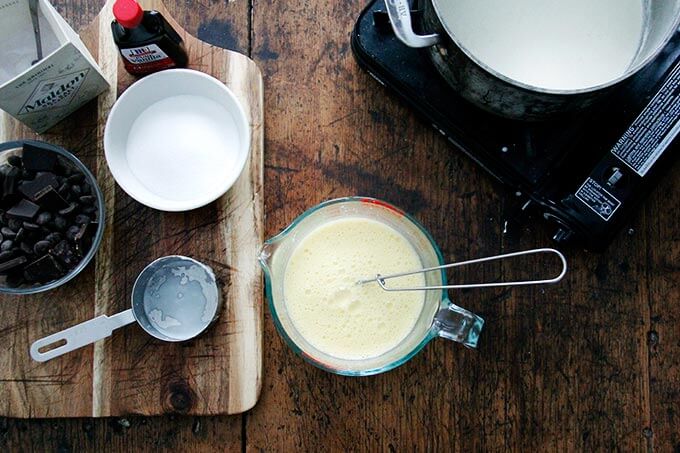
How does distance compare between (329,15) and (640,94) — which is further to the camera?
(329,15)

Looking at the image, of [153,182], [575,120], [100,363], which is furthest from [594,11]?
[100,363]

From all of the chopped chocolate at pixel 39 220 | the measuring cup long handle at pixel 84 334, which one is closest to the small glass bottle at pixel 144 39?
the chopped chocolate at pixel 39 220

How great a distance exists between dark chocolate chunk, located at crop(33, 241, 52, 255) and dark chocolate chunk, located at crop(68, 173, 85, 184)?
11 cm

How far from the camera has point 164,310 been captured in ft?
3.58

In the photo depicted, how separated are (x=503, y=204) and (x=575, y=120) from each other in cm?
19

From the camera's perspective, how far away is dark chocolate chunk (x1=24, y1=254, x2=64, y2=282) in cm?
101

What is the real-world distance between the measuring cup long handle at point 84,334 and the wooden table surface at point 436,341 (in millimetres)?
165

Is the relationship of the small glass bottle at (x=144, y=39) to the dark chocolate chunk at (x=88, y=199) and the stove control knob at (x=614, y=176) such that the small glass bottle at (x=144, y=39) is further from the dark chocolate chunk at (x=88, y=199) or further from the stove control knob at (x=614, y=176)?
the stove control knob at (x=614, y=176)

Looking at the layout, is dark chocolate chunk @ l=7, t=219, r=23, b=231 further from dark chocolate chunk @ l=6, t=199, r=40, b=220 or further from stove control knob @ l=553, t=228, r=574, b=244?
stove control knob @ l=553, t=228, r=574, b=244

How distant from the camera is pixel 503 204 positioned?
1139mm

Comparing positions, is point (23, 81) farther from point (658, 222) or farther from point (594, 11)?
point (658, 222)

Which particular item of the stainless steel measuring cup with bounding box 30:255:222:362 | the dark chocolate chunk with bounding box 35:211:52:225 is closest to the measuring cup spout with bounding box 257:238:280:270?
the stainless steel measuring cup with bounding box 30:255:222:362

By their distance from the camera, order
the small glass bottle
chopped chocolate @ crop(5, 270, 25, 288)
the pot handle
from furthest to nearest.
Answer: chopped chocolate @ crop(5, 270, 25, 288) → the small glass bottle → the pot handle

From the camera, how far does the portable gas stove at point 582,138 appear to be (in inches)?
40.2
